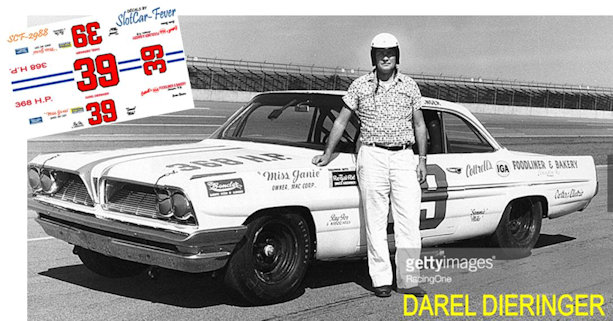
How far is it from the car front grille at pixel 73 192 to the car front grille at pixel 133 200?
0.66 ft

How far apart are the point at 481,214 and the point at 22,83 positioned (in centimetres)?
352

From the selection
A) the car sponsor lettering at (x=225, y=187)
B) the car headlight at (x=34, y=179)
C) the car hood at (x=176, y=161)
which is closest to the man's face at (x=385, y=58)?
the car hood at (x=176, y=161)

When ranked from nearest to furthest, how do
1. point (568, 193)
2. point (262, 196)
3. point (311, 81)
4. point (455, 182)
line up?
point (262, 196) < point (455, 182) < point (568, 193) < point (311, 81)

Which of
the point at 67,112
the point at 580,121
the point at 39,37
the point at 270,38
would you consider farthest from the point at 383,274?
the point at 580,121

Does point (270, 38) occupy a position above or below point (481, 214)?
above

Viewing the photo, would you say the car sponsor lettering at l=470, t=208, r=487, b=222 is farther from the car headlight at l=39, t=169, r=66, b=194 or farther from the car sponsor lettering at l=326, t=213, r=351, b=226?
the car headlight at l=39, t=169, r=66, b=194

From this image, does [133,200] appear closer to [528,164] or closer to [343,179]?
[343,179]

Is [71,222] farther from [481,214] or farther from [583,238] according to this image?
[583,238]

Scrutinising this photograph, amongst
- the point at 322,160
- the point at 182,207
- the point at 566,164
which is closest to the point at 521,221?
the point at 566,164

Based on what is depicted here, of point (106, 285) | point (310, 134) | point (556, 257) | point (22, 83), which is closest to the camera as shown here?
point (22, 83)

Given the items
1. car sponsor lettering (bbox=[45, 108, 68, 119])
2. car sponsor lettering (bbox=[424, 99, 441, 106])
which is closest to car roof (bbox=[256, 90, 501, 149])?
car sponsor lettering (bbox=[424, 99, 441, 106])

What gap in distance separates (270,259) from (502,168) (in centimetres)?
240

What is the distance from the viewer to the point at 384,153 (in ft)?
17.8

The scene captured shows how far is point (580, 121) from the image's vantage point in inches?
661
